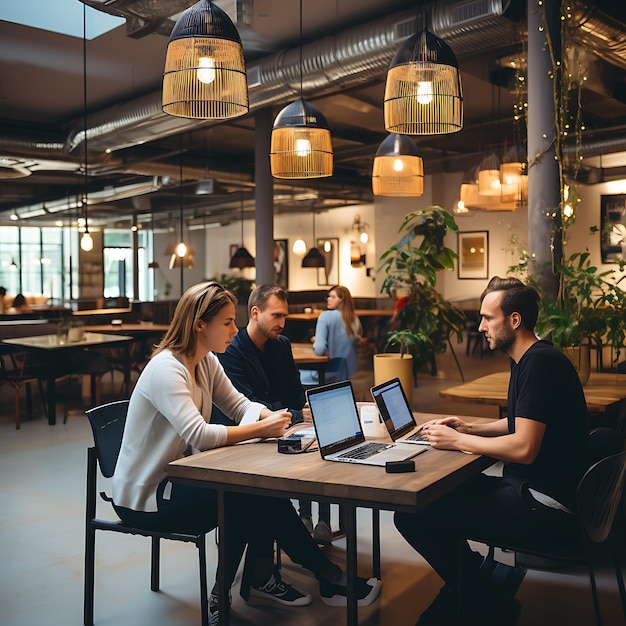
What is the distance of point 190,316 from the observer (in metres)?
3.18

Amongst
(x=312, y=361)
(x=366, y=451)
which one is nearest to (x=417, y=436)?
(x=366, y=451)

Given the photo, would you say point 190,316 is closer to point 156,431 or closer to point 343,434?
point 156,431

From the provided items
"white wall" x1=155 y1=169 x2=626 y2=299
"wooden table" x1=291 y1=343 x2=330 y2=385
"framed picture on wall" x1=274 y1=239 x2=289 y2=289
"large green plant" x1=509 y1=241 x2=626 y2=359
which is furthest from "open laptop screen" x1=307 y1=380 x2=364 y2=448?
"framed picture on wall" x1=274 y1=239 x2=289 y2=289

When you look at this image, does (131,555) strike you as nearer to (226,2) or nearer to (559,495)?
(559,495)

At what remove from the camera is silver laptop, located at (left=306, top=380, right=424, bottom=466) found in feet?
9.39

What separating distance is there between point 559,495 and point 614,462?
0.25 metres

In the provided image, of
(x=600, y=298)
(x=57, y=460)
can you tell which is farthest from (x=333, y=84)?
(x=57, y=460)

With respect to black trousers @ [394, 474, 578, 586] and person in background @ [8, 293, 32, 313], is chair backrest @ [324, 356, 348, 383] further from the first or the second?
person in background @ [8, 293, 32, 313]

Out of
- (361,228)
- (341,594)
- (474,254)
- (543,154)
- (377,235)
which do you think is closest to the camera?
(341,594)

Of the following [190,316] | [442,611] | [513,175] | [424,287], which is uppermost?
[513,175]

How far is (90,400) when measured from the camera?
986cm

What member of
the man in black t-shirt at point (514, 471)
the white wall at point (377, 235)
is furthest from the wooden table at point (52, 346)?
the man in black t-shirt at point (514, 471)

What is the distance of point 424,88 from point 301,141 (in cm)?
102

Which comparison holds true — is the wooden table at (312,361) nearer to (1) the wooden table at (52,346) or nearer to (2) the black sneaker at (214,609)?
(1) the wooden table at (52,346)
